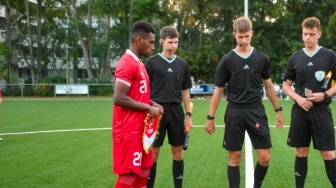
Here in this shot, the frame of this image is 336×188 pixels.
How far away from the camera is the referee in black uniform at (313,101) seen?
540cm

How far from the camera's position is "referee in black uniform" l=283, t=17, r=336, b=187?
5.40 m

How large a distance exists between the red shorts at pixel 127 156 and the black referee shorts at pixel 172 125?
167cm

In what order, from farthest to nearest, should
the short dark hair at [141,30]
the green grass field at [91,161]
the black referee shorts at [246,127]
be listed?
1. the green grass field at [91,161]
2. the black referee shorts at [246,127]
3. the short dark hair at [141,30]

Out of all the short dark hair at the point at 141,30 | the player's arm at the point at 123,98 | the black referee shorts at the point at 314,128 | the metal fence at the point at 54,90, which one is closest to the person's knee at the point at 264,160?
the black referee shorts at the point at 314,128

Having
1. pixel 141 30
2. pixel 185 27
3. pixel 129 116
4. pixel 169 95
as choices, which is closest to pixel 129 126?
pixel 129 116

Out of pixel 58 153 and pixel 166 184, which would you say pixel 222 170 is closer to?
pixel 166 184

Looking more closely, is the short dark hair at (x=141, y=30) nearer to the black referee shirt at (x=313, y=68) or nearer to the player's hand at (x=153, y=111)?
the player's hand at (x=153, y=111)

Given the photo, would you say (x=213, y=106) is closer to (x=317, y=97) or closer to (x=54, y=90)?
(x=317, y=97)

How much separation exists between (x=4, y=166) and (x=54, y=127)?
5.74m

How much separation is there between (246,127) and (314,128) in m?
0.88

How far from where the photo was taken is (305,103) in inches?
210

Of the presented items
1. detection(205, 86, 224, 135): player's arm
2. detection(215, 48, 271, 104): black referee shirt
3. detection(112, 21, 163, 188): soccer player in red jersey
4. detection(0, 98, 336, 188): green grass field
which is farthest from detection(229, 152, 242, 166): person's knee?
detection(112, 21, 163, 188): soccer player in red jersey

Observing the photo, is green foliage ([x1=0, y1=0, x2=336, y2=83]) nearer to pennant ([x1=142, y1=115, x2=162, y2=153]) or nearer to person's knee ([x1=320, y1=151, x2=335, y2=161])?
person's knee ([x1=320, y1=151, x2=335, y2=161])

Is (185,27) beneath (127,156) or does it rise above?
above
